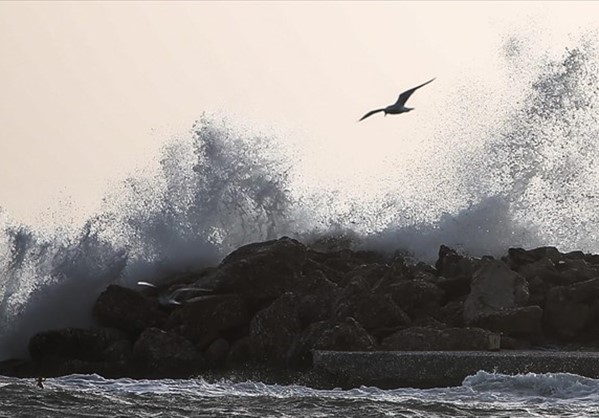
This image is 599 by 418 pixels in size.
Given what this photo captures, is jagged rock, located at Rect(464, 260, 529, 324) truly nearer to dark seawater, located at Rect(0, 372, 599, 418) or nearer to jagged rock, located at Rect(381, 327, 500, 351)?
jagged rock, located at Rect(381, 327, 500, 351)

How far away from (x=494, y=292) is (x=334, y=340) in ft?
8.79

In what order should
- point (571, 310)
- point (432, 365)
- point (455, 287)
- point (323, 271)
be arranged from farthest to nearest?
point (323, 271) → point (455, 287) → point (571, 310) → point (432, 365)

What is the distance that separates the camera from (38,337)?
19859mm

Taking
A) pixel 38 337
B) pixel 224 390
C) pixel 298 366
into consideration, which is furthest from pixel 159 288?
pixel 224 390

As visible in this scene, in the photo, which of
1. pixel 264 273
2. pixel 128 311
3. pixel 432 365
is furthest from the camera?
pixel 128 311

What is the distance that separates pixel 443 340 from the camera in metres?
16.4

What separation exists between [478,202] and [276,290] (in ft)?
31.9

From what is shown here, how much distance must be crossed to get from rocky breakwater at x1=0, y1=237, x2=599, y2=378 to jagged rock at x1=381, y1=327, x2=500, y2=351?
0.04 ft

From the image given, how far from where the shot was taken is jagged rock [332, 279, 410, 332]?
→ 17.5m

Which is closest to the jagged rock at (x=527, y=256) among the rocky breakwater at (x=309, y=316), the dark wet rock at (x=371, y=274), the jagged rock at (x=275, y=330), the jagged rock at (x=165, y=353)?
the rocky breakwater at (x=309, y=316)

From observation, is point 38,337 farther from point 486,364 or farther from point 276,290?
point 486,364

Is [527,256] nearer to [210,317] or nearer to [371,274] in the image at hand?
[371,274]

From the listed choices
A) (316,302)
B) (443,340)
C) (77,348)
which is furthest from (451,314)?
(77,348)

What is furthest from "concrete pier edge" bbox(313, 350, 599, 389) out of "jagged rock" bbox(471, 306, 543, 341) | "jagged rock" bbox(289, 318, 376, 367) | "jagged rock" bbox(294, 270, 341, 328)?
"jagged rock" bbox(294, 270, 341, 328)
